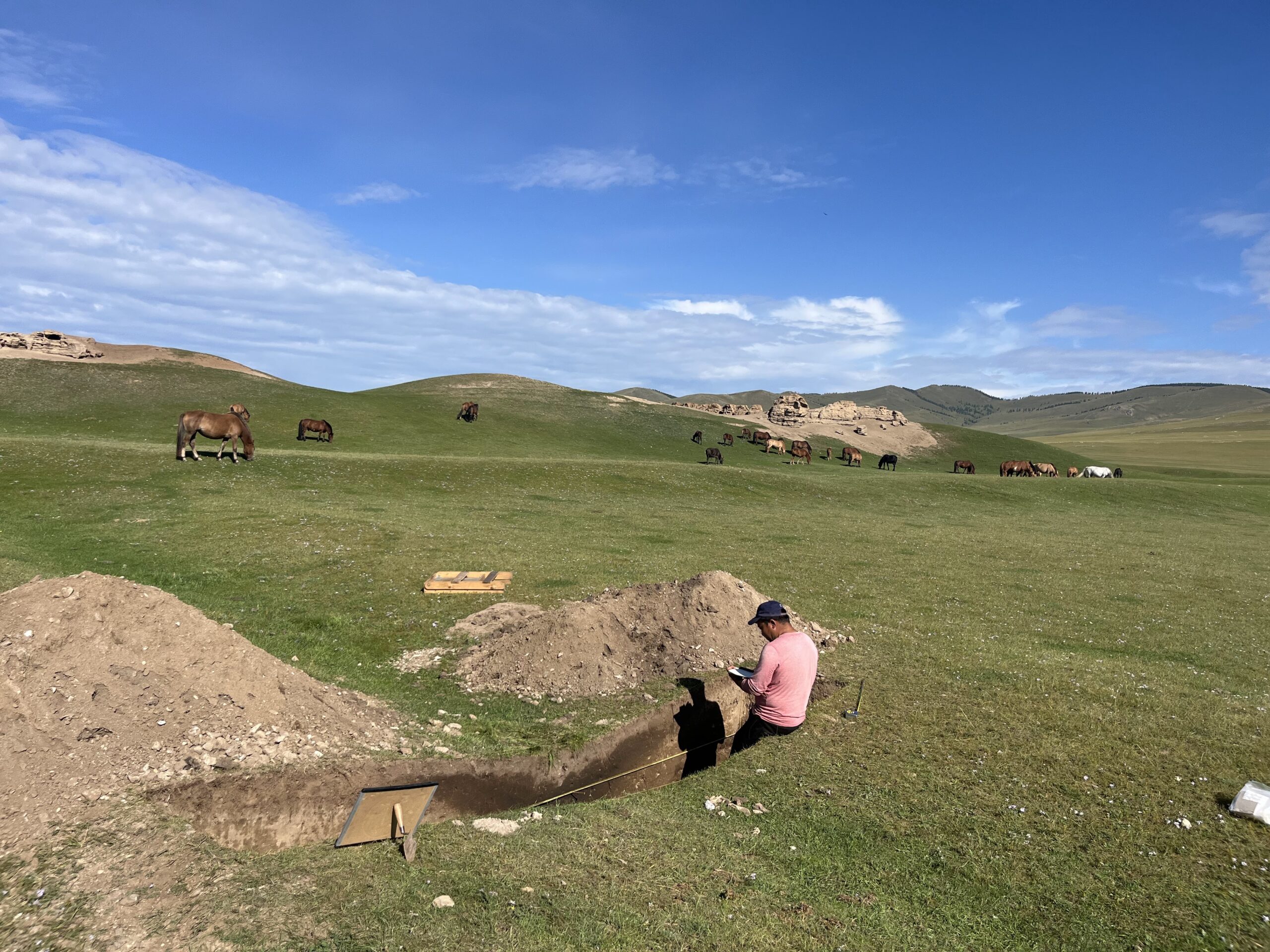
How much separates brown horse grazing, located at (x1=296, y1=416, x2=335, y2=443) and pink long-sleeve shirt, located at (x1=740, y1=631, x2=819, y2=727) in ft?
161

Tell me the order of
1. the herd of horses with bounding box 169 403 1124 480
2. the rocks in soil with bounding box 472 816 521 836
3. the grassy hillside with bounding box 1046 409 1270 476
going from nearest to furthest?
the rocks in soil with bounding box 472 816 521 836, the herd of horses with bounding box 169 403 1124 480, the grassy hillside with bounding box 1046 409 1270 476

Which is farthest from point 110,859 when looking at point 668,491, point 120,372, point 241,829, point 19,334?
point 19,334

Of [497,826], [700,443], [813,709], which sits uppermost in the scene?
[700,443]

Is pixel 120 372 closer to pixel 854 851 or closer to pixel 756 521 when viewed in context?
pixel 756 521

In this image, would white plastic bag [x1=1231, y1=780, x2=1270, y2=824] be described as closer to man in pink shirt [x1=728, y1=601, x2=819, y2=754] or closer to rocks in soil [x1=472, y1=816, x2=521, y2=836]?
man in pink shirt [x1=728, y1=601, x2=819, y2=754]

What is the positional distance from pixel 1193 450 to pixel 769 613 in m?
172

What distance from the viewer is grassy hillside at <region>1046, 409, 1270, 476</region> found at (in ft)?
337

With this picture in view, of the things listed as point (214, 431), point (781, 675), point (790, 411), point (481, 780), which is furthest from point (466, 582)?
point (790, 411)

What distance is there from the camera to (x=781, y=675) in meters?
9.47

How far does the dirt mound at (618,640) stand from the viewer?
11.6 metres

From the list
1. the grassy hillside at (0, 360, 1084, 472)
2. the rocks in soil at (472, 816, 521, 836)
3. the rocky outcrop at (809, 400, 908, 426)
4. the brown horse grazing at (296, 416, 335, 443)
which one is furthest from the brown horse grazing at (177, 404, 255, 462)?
the rocky outcrop at (809, 400, 908, 426)

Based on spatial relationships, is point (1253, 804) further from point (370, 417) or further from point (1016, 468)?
point (1016, 468)

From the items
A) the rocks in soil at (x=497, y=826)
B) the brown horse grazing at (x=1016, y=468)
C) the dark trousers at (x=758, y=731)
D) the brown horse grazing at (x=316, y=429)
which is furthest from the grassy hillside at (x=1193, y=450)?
the rocks in soil at (x=497, y=826)

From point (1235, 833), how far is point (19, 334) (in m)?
104
